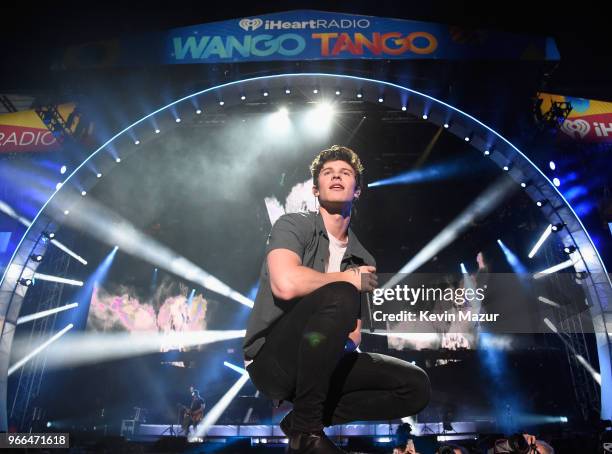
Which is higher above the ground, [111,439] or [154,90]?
[154,90]

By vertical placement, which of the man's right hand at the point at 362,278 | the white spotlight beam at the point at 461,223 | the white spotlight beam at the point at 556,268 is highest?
the white spotlight beam at the point at 461,223

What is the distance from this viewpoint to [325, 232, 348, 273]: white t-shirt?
9.34ft

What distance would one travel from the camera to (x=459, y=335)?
45.2 ft

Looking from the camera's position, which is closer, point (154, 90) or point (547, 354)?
point (154, 90)

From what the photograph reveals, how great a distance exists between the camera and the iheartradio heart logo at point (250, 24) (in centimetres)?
1005

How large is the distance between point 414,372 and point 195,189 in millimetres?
12133

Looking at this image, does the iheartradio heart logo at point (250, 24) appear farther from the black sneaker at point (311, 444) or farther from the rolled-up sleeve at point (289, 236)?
the black sneaker at point (311, 444)

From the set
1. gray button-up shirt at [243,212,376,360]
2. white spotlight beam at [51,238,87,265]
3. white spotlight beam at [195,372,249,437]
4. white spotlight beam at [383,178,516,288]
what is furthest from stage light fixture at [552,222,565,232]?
white spotlight beam at [51,238,87,265]

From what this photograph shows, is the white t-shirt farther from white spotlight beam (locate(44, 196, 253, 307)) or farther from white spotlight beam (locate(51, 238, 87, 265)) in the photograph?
white spotlight beam (locate(44, 196, 253, 307))

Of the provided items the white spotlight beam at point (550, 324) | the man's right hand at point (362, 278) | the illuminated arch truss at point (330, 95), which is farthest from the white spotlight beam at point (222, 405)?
the man's right hand at point (362, 278)

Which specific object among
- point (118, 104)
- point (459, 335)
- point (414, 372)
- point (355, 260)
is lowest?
point (414, 372)

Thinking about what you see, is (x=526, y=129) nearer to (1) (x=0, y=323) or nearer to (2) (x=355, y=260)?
(2) (x=355, y=260)

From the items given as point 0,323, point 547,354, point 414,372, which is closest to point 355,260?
point 414,372

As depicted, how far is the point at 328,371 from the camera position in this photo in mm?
2166
